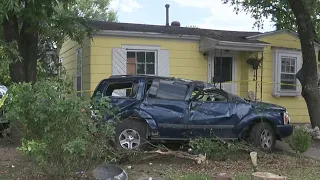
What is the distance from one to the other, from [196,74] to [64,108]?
8.05 metres

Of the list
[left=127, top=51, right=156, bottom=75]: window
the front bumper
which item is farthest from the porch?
the front bumper

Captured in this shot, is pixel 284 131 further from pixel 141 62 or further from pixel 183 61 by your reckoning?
pixel 141 62

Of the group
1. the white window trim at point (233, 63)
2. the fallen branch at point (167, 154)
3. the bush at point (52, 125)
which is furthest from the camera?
the white window trim at point (233, 63)

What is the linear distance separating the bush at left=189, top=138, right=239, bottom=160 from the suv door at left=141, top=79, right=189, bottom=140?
0.72 metres

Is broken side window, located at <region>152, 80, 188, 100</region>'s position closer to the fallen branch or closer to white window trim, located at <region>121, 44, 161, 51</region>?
the fallen branch

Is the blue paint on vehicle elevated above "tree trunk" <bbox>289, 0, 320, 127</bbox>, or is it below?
below

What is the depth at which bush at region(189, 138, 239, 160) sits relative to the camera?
7.34m

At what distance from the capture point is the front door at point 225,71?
13219mm

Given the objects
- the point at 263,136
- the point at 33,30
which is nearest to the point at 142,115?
the point at 263,136

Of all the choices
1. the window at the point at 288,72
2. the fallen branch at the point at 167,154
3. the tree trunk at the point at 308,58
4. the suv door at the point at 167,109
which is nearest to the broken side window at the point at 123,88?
the suv door at the point at 167,109

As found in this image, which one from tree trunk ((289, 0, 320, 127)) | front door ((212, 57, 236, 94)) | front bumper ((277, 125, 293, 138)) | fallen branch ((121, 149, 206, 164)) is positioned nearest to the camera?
fallen branch ((121, 149, 206, 164))

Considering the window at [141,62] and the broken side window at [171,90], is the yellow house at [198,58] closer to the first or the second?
the window at [141,62]

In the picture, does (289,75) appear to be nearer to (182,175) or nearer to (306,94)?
(306,94)

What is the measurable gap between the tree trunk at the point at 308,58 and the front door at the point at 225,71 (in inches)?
115
